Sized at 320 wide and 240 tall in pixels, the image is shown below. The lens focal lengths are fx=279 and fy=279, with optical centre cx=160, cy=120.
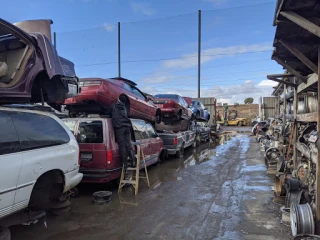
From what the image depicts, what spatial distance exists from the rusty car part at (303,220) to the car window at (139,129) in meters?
4.40

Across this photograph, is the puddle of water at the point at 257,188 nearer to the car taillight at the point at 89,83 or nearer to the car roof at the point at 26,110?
the car taillight at the point at 89,83

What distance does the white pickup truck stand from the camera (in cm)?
326

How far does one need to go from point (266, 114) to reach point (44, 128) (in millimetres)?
25171

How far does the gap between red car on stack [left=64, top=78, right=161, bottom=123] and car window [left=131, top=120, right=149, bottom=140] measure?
1.55 ft

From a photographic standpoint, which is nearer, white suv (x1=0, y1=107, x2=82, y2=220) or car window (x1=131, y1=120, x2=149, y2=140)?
white suv (x1=0, y1=107, x2=82, y2=220)

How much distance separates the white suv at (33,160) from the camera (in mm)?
3254

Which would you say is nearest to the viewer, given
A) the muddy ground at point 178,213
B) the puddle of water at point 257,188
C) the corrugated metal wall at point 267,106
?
the muddy ground at point 178,213

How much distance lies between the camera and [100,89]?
22.5 ft

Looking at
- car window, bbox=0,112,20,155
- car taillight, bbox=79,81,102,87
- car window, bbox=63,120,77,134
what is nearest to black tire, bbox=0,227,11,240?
car window, bbox=0,112,20,155

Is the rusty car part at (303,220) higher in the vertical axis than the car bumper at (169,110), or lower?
lower

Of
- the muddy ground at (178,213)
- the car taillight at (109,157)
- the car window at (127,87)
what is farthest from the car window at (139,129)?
the car taillight at (109,157)

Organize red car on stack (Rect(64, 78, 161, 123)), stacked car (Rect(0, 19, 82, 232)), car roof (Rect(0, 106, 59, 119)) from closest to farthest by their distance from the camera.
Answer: stacked car (Rect(0, 19, 82, 232)) < car roof (Rect(0, 106, 59, 119)) < red car on stack (Rect(64, 78, 161, 123))

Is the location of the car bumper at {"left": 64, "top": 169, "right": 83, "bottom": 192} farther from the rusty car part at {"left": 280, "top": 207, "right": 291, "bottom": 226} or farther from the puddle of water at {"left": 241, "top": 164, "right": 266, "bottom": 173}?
the puddle of water at {"left": 241, "top": 164, "right": 266, "bottom": 173}

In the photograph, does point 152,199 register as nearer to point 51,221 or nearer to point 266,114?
point 51,221
